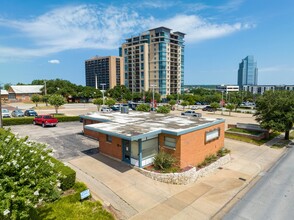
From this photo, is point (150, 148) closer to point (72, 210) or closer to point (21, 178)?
point (72, 210)

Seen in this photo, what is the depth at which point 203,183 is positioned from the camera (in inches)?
555

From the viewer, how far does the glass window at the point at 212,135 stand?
1767 cm

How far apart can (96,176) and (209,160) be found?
9.40 m

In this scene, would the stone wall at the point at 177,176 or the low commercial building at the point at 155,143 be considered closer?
the stone wall at the point at 177,176

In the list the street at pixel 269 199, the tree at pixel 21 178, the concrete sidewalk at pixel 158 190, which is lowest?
the street at pixel 269 199

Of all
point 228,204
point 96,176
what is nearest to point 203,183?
point 228,204

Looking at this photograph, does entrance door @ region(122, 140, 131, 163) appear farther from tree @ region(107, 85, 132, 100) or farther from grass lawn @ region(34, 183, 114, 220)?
tree @ region(107, 85, 132, 100)

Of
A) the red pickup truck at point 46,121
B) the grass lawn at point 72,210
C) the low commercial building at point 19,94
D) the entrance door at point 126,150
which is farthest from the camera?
the low commercial building at point 19,94

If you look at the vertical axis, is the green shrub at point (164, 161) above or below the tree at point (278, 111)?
below

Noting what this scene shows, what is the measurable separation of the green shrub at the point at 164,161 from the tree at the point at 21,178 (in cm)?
886

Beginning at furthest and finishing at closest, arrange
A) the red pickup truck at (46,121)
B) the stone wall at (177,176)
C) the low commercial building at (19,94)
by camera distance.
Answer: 1. the low commercial building at (19,94)
2. the red pickup truck at (46,121)
3. the stone wall at (177,176)

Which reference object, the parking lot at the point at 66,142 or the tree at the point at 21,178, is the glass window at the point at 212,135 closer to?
the parking lot at the point at 66,142

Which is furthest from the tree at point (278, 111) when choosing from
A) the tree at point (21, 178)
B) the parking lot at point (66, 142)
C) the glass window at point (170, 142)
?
the tree at point (21, 178)

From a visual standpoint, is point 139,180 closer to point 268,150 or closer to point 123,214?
point 123,214
